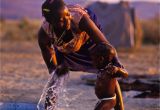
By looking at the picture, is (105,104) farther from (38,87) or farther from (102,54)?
(38,87)

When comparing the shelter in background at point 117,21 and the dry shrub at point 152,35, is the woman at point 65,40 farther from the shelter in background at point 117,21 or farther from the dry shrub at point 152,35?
the dry shrub at point 152,35

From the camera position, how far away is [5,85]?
42.3 ft

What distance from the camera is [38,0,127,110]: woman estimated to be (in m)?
6.94

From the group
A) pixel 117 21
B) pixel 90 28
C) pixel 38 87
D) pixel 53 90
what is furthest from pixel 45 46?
pixel 117 21

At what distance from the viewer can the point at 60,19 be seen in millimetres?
6867

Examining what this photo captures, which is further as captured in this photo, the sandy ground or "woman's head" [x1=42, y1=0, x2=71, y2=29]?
the sandy ground

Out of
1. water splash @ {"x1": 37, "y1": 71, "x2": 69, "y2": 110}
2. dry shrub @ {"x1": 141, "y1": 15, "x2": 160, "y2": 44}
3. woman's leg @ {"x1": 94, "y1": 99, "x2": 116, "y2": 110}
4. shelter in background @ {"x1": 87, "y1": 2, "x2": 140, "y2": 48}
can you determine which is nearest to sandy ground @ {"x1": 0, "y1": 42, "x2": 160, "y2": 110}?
water splash @ {"x1": 37, "y1": 71, "x2": 69, "y2": 110}

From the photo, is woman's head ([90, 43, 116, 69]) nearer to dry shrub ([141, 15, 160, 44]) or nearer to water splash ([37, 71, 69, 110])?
water splash ([37, 71, 69, 110])

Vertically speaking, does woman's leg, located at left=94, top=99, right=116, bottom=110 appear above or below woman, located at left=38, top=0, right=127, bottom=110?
below

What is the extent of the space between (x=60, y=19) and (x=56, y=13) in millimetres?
90

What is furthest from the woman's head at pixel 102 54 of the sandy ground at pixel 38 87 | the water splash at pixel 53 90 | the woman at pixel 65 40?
the sandy ground at pixel 38 87

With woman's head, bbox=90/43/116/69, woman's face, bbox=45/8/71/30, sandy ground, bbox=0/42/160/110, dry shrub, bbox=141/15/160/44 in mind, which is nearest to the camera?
woman's face, bbox=45/8/71/30

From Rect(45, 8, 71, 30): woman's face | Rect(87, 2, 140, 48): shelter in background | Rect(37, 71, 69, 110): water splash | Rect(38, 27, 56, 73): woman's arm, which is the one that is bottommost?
Rect(87, 2, 140, 48): shelter in background

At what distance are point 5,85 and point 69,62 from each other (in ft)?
17.5
